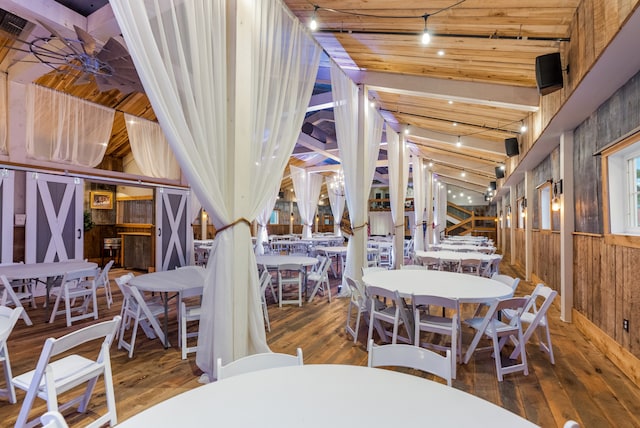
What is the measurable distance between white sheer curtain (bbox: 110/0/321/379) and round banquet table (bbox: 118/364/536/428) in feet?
4.77

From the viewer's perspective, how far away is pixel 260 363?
1575 mm

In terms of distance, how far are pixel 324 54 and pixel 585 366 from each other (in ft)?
16.7

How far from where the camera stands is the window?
330cm

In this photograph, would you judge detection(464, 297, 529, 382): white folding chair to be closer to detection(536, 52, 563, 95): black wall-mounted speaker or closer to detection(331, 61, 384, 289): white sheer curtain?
detection(536, 52, 563, 95): black wall-mounted speaker

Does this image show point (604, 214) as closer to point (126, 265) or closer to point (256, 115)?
point (256, 115)

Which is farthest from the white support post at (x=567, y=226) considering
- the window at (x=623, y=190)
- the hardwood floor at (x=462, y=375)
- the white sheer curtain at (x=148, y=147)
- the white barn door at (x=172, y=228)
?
the white sheer curtain at (x=148, y=147)

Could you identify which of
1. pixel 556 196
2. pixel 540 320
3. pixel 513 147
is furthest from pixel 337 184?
pixel 540 320

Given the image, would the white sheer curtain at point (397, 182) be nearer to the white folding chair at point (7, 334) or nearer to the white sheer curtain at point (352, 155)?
the white sheer curtain at point (352, 155)

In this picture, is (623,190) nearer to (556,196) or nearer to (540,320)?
(540,320)

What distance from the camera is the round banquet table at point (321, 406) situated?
3.50 ft

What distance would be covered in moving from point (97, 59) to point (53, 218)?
3992 millimetres

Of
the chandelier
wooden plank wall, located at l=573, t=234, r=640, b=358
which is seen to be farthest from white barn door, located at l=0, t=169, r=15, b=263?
the chandelier

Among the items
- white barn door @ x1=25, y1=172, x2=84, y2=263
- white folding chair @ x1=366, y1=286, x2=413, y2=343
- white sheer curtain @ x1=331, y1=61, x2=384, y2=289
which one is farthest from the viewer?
white barn door @ x1=25, y1=172, x2=84, y2=263

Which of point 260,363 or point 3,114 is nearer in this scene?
point 260,363
